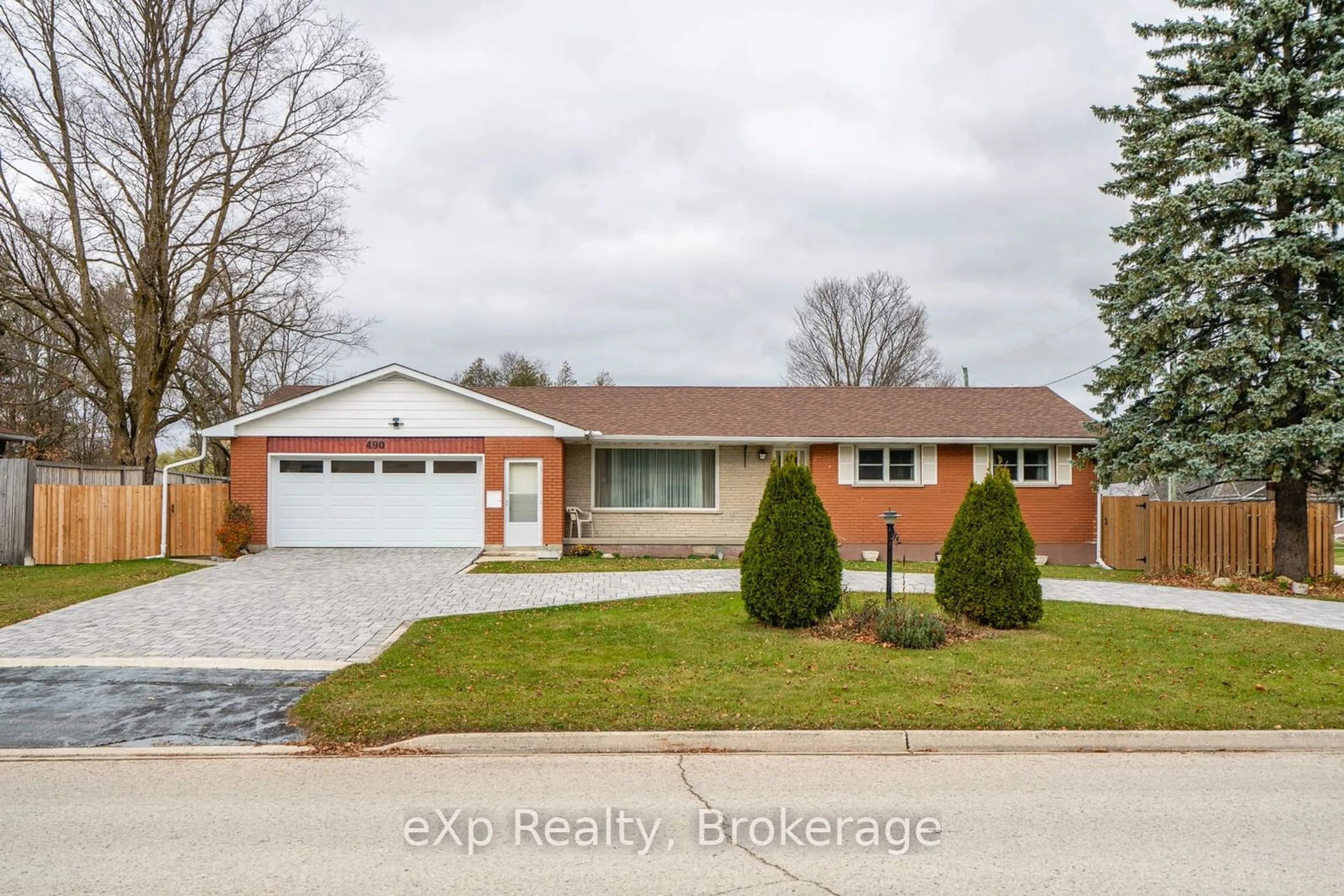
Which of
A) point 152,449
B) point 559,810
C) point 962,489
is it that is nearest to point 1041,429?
point 962,489

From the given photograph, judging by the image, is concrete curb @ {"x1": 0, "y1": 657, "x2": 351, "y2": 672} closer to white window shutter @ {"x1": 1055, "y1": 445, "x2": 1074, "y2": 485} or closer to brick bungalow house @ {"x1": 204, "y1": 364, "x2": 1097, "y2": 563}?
brick bungalow house @ {"x1": 204, "y1": 364, "x2": 1097, "y2": 563}

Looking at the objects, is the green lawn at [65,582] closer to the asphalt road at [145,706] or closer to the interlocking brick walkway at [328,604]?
the interlocking brick walkway at [328,604]

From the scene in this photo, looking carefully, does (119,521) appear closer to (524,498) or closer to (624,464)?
(524,498)

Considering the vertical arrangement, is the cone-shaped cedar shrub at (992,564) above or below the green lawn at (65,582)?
above

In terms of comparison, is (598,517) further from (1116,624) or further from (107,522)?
(1116,624)

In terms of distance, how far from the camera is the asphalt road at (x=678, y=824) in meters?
4.31

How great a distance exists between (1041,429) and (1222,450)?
5.83 m

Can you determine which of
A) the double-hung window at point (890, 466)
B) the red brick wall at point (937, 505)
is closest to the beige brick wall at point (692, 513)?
the red brick wall at point (937, 505)

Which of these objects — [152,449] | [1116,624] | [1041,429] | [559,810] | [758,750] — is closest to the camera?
[559,810]

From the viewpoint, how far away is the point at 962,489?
2192 centimetres

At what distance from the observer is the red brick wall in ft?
71.5

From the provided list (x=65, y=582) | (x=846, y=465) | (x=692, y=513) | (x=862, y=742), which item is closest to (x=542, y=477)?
(x=692, y=513)

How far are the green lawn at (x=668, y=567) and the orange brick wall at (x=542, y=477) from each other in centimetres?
92

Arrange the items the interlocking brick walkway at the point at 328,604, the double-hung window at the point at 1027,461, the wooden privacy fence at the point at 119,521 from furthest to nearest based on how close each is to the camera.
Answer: the double-hung window at the point at 1027,461 → the wooden privacy fence at the point at 119,521 → the interlocking brick walkway at the point at 328,604
